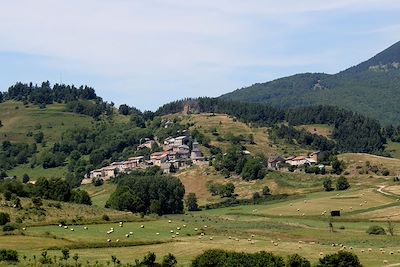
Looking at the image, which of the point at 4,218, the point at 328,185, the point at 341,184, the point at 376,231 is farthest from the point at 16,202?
the point at 328,185

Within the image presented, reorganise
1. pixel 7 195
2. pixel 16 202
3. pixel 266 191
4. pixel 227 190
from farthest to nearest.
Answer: pixel 227 190 < pixel 266 191 < pixel 7 195 < pixel 16 202

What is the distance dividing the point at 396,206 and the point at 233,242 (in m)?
61.9

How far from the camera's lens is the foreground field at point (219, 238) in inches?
3093

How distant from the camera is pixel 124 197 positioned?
14350 centimetres

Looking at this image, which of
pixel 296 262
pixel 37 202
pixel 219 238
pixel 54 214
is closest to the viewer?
pixel 296 262

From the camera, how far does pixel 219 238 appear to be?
3578 inches

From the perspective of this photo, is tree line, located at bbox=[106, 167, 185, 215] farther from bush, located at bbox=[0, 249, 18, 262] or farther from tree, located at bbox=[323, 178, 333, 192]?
bush, located at bbox=[0, 249, 18, 262]

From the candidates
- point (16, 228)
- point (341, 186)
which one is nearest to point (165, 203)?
point (341, 186)

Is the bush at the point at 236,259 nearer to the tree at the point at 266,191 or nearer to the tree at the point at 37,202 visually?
the tree at the point at 37,202

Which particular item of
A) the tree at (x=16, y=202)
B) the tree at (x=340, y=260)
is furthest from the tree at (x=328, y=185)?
the tree at (x=340, y=260)

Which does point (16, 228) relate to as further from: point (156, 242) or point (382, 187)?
point (382, 187)

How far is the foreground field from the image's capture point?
7856 cm

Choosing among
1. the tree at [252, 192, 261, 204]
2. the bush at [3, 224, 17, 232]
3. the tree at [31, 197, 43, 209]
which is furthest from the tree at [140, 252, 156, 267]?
the tree at [252, 192, 261, 204]

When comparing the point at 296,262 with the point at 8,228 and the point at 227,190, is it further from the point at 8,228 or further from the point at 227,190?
the point at 227,190
